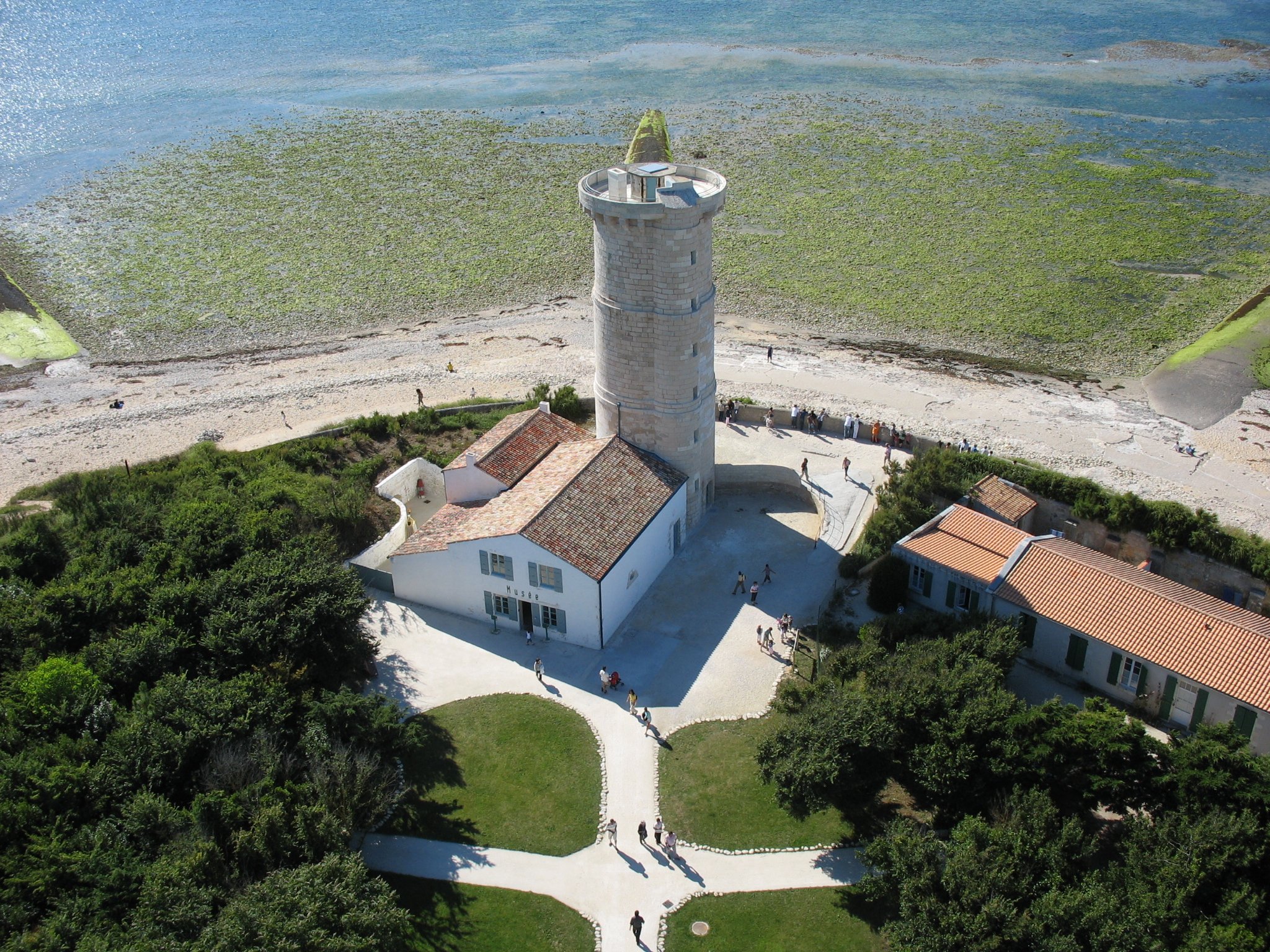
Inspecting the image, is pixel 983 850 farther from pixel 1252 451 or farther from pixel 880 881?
pixel 1252 451

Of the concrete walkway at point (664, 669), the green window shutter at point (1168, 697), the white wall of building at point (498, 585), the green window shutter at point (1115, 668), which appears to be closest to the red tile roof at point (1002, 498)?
the concrete walkway at point (664, 669)

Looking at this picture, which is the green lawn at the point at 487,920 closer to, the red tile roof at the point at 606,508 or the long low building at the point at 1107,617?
the red tile roof at the point at 606,508

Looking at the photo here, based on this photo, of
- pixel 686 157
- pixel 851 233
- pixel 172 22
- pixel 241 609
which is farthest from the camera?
pixel 172 22

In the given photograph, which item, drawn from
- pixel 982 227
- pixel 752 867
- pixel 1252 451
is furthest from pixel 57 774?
pixel 982 227

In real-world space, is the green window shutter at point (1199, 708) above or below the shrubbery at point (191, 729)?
below

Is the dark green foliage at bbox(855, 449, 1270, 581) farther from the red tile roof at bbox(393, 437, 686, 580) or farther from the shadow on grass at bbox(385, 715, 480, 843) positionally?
the shadow on grass at bbox(385, 715, 480, 843)

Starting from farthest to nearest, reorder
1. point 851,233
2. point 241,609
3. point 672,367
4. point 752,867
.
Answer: point 851,233, point 672,367, point 241,609, point 752,867

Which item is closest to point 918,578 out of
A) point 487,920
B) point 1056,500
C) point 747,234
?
point 1056,500
